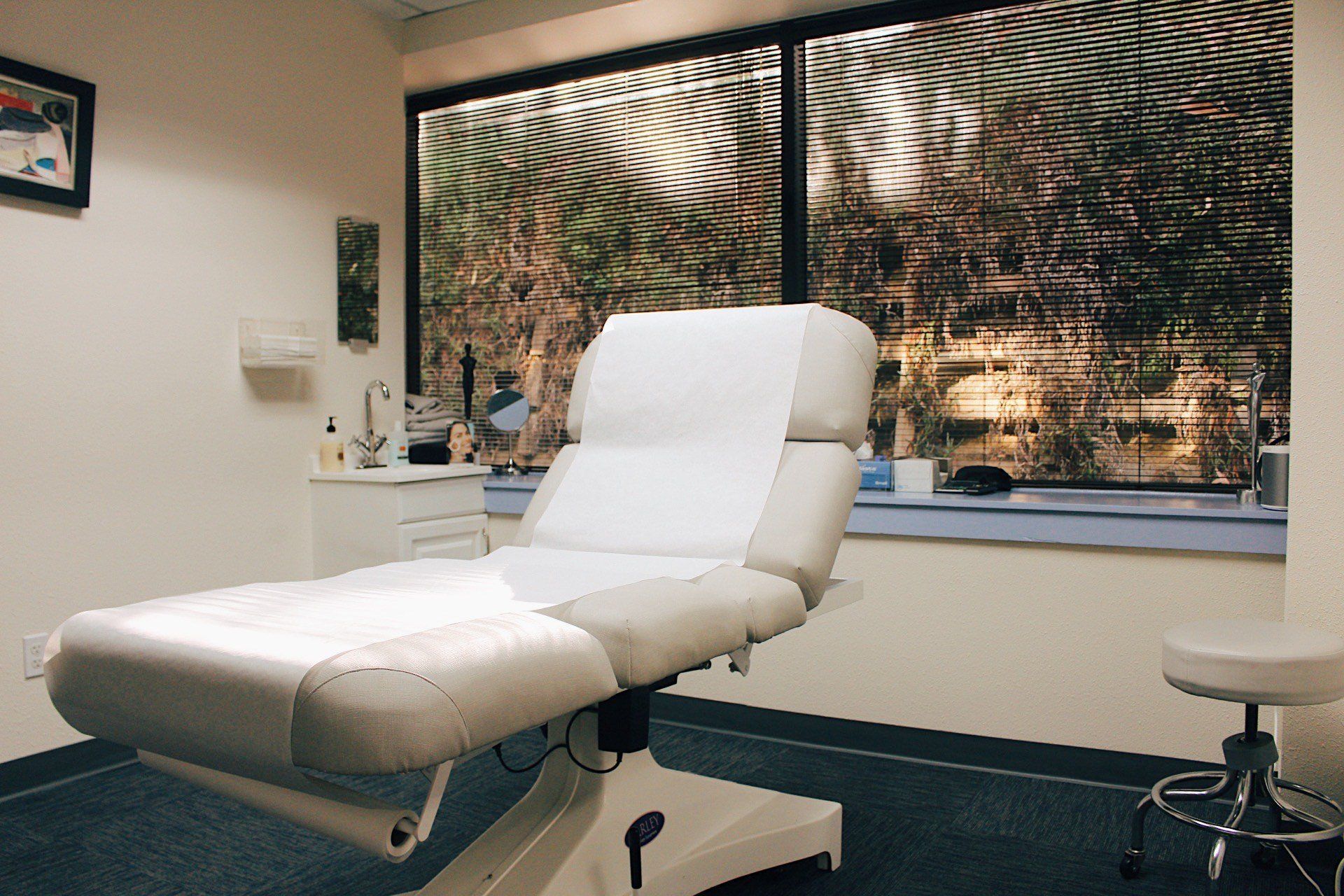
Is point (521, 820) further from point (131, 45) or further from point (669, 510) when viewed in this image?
point (131, 45)

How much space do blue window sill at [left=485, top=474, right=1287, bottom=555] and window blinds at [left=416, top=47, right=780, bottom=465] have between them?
89 centimetres

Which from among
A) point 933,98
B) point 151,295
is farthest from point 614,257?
point 151,295

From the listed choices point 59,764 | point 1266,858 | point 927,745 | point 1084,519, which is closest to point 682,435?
point 1084,519

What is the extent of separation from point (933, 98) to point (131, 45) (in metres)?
2.19

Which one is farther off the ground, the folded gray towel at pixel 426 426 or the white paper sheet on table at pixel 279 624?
the folded gray towel at pixel 426 426

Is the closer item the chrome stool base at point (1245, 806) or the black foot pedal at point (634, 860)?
the black foot pedal at point (634, 860)

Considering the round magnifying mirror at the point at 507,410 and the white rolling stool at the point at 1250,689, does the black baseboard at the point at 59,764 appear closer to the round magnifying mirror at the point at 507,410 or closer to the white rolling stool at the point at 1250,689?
the round magnifying mirror at the point at 507,410

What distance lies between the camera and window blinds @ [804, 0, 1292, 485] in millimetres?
2510

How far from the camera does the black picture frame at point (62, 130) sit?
2309 mm

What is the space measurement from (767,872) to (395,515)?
1516 mm

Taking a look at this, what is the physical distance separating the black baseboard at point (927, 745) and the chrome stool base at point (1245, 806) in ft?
1.29

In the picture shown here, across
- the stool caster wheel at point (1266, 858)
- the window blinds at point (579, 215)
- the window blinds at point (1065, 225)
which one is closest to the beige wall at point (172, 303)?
the window blinds at point (579, 215)

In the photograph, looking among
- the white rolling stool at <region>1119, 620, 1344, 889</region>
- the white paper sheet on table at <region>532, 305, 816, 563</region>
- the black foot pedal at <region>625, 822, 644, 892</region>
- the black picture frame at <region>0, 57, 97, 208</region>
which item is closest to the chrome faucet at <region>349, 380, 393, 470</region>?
the black picture frame at <region>0, 57, 97, 208</region>

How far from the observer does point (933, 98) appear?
283cm
